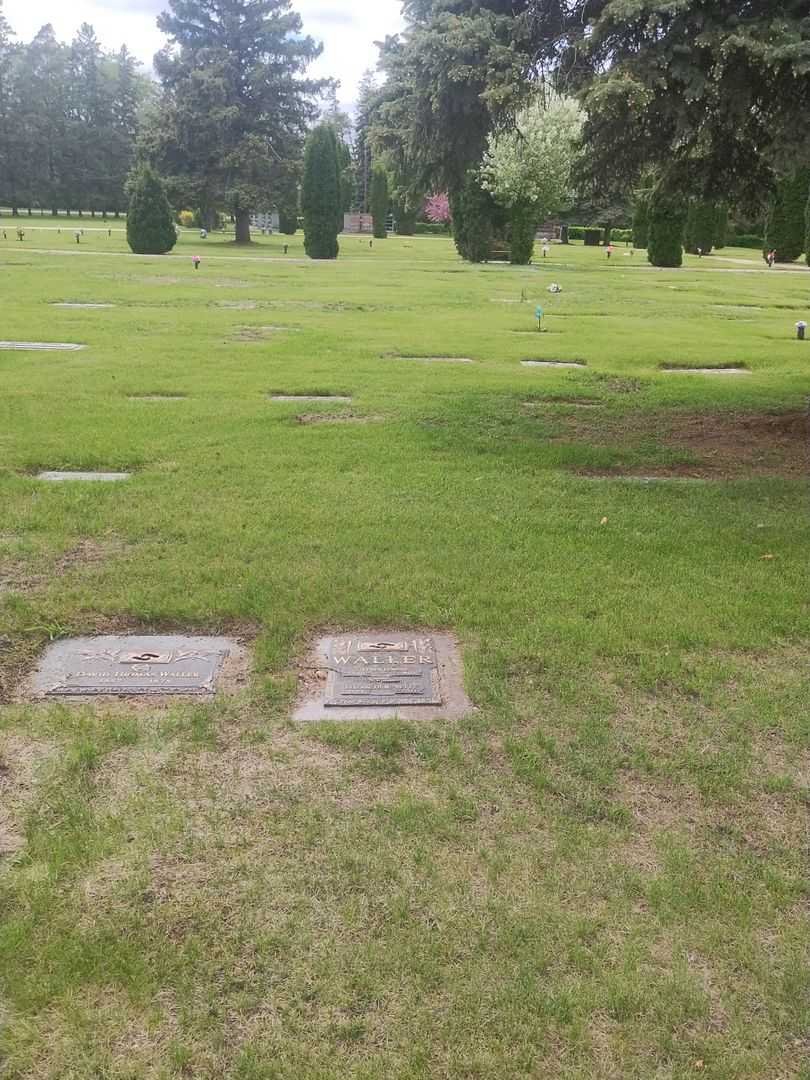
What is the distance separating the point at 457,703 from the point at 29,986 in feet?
5.45

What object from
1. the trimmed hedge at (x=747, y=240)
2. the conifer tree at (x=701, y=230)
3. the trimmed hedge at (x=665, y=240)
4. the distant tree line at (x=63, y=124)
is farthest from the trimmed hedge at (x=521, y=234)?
the distant tree line at (x=63, y=124)

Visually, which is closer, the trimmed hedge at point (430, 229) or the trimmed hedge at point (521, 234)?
the trimmed hedge at point (521, 234)

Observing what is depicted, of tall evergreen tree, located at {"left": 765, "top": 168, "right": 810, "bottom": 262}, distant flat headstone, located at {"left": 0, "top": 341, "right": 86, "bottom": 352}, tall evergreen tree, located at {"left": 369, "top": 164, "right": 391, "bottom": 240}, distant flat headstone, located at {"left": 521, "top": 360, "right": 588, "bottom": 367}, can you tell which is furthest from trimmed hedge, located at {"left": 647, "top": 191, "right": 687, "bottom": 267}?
distant flat headstone, located at {"left": 0, "top": 341, "right": 86, "bottom": 352}

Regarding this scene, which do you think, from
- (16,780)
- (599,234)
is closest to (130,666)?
(16,780)

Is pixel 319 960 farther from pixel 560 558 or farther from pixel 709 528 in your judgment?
pixel 709 528

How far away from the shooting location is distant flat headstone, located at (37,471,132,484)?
223 inches

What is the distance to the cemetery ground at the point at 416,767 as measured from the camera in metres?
1.92

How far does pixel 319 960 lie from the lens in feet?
6.72

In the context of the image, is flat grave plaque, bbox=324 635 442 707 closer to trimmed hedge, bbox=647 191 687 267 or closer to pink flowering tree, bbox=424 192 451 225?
trimmed hedge, bbox=647 191 687 267

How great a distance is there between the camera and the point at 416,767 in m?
2.81

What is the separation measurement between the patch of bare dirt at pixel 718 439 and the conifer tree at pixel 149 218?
24.3 meters

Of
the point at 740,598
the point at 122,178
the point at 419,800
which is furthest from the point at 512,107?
the point at 122,178

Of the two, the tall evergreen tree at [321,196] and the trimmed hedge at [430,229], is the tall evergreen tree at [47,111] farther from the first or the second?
the tall evergreen tree at [321,196]

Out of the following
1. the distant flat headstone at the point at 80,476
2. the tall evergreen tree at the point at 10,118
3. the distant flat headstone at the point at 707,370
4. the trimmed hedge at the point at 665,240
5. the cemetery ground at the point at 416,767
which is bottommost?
the cemetery ground at the point at 416,767
